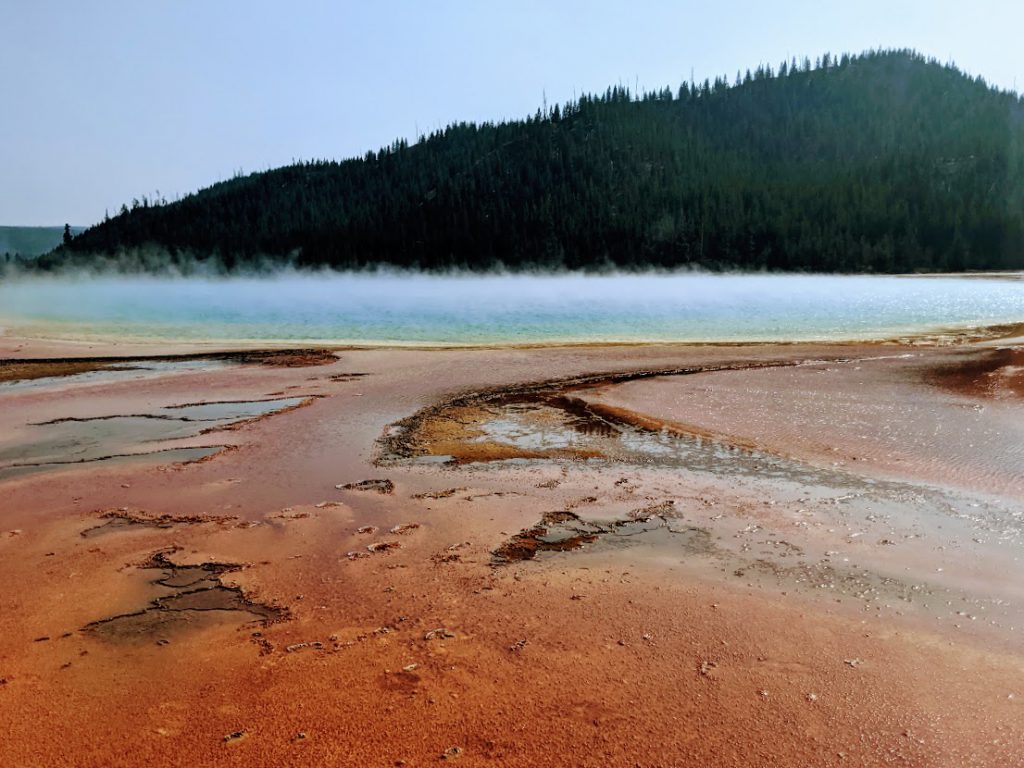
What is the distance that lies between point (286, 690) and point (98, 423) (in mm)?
11479

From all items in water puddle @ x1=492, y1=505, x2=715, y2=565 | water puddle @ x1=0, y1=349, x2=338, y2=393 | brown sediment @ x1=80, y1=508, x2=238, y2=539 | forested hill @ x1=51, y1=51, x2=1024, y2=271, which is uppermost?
forested hill @ x1=51, y1=51, x2=1024, y2=271

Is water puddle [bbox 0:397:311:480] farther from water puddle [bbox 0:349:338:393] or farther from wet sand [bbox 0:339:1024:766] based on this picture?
water puddle [bbox 0:349:338:393]

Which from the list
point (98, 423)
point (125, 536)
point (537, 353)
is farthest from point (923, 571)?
point (537, 353)

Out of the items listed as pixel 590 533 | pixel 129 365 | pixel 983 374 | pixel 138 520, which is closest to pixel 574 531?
pixel 590 533

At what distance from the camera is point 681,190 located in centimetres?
12769

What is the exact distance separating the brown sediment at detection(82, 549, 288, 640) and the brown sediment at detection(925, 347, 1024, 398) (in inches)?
605

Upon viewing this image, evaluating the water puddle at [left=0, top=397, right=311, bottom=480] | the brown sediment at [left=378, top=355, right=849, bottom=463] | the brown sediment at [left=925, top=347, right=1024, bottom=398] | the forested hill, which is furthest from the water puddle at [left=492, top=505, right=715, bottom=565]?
the forested hill

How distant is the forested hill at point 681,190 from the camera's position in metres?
112

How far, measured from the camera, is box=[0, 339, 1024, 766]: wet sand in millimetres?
4332

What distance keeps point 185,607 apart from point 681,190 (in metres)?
131

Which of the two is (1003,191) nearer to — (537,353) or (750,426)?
(537,353)

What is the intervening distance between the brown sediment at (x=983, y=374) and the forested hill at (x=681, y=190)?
90.3 m

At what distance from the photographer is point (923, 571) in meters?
6.46

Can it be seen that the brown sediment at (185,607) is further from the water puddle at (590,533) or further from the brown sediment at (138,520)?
the water puddle at (590,533)
